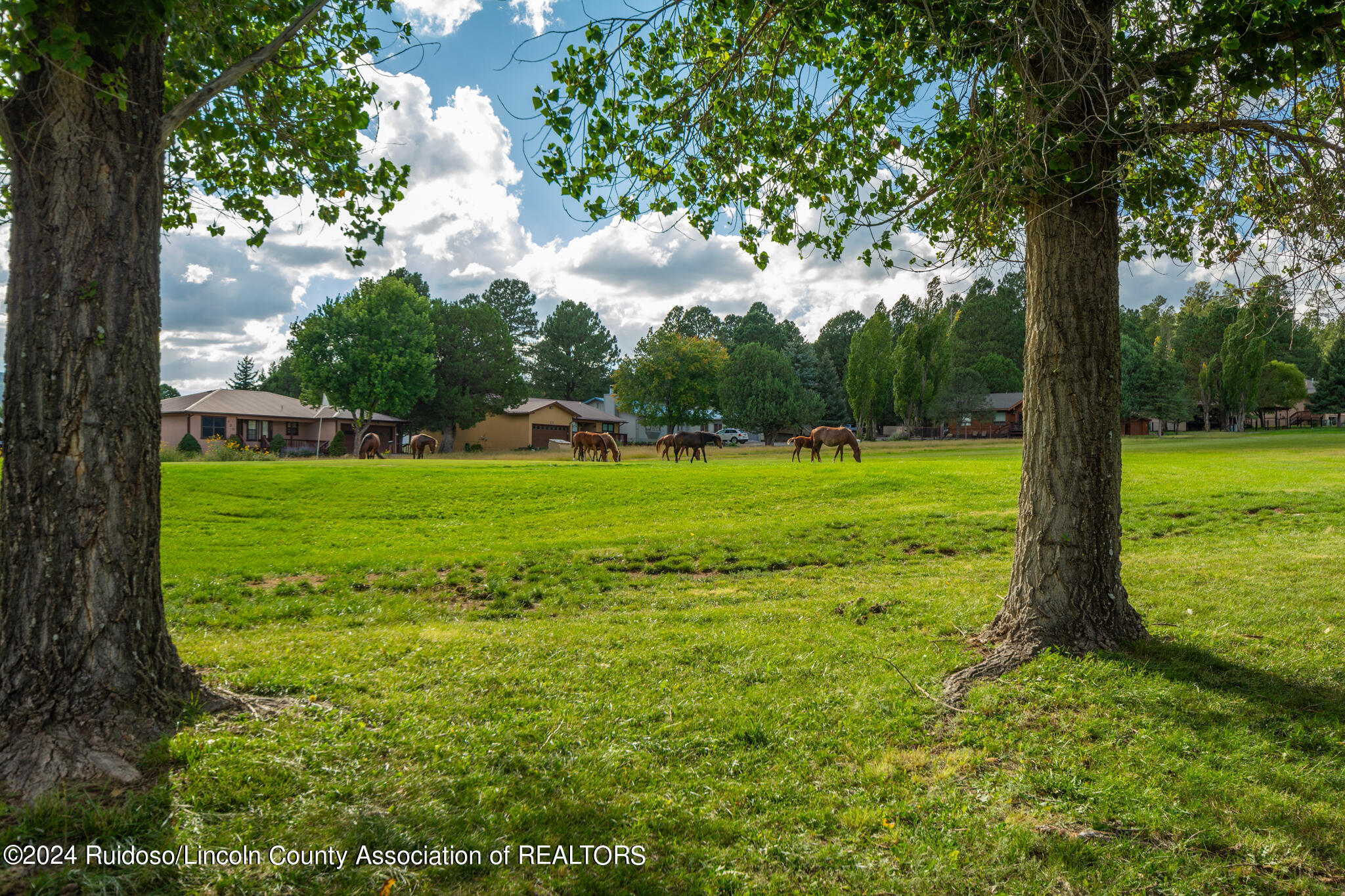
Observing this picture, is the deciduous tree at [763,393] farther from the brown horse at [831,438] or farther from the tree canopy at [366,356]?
the brown horse at [831,438]

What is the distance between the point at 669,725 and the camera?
4762 mm

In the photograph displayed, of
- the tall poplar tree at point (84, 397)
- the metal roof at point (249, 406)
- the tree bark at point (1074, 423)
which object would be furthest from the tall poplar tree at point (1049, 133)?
the metal roof at point (249, 406)

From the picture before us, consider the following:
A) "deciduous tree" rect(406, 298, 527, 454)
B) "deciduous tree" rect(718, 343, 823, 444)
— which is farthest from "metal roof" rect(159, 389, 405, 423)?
"deciduous tree" rect(718, 343, 823, 444)

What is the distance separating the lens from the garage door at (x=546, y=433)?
68812 mm

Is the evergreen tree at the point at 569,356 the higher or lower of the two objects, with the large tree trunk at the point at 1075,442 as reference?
higher

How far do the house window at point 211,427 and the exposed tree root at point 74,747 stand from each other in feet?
177

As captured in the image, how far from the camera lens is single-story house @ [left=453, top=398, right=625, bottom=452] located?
6712cm

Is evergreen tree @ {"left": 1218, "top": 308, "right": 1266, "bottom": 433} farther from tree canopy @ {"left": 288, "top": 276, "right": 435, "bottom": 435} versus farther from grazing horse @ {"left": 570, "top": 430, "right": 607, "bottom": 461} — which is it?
tree canopy @ {"left": 288, "top": 276, "right": 435, "bottom": 435}

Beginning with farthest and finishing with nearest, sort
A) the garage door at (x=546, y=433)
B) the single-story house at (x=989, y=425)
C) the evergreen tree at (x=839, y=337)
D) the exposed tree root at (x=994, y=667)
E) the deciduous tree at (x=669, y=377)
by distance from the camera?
the evergreen tree at (x=839, y=337)
the garage door at (x=546, y=433)
the single-story house at (x=989, y=425)
the deciduous tree at (x=669, y=377)
the exposed tree root at (x=994, y=667)

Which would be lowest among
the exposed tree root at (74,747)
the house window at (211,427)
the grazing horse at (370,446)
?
the exposed tree root at (74,747)

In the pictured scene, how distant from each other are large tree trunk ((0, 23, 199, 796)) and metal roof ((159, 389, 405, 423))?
173 ft

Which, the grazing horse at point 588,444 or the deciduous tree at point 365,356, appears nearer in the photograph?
the grazing horse at point 588,444

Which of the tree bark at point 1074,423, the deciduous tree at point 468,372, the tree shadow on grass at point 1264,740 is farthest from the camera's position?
the deciduous tree at point 468,372

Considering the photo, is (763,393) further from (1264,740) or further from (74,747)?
(74,747)
